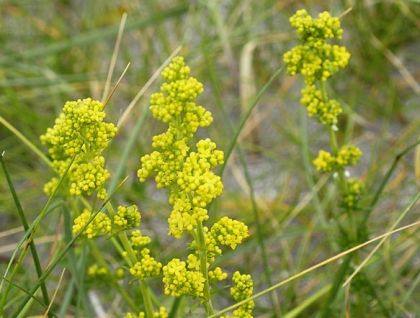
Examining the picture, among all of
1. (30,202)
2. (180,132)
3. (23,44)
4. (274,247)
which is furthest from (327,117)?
(23,44)

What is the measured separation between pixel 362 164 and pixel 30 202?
0.80 meters

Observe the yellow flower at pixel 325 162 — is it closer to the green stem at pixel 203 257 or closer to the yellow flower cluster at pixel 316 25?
the yellow flower cluster at pixel 316 25

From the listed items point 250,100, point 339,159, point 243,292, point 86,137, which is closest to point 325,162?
point 339,159

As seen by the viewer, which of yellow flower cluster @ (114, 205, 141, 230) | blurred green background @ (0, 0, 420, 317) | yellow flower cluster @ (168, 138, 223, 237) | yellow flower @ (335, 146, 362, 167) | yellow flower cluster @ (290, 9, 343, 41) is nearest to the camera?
yellow flower cluster @ (168, 138, 223, 237)

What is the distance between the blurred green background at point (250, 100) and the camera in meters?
1.95

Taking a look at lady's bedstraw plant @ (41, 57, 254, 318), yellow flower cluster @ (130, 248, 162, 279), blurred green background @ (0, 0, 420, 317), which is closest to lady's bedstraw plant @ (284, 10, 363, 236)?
lady's bedstraw plant @ (41, 57, 254, 318)

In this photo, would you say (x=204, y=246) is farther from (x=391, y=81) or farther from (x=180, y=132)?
(x=391, y=81)

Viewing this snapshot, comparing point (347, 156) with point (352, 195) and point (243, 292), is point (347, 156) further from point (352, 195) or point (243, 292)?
point (243, 292)

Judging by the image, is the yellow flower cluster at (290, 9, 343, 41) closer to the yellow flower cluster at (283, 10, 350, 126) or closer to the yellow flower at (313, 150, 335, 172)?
the yellow flower cluster at (283, 10, 350, 126)

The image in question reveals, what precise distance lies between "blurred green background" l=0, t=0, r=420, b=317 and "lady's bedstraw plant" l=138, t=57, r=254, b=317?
0.74 meters

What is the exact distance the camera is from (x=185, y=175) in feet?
3.29

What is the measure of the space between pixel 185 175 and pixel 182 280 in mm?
125

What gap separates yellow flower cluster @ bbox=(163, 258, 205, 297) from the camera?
103 centimetres

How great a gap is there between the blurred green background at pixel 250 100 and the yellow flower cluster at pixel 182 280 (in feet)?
2.45
